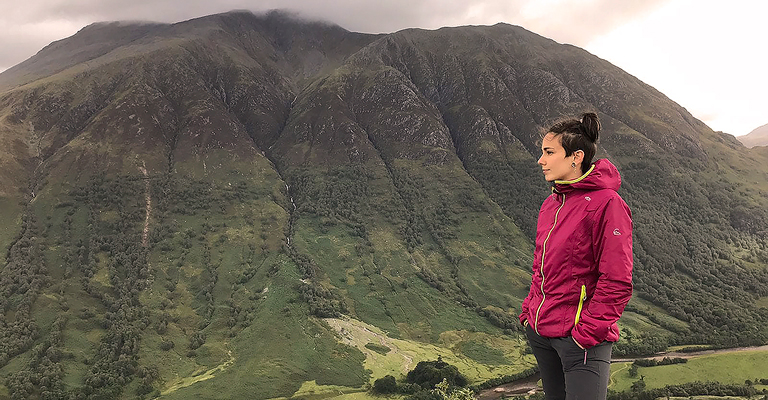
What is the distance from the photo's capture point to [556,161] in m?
6.09

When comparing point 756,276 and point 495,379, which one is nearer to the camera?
point 495,379

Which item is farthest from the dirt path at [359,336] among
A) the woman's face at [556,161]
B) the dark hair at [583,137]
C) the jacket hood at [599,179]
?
the jacket hood at [599,179]

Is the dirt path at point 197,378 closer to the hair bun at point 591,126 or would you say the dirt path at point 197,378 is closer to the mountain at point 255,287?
the mountain at point 255,287

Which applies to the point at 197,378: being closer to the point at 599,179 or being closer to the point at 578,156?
the point at 578,156

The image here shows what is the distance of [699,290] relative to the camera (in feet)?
553

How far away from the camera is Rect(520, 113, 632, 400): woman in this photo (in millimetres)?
5191

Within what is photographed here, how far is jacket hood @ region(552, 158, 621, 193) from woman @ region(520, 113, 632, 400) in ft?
0.04

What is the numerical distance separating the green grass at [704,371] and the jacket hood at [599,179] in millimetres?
113447

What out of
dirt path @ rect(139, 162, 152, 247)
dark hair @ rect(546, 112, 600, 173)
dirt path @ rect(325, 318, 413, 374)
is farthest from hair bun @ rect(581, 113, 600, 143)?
dirt path @ rect(139, 162, 152, 247)

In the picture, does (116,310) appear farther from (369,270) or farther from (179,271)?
(369,270)

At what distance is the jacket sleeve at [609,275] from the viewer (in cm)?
510

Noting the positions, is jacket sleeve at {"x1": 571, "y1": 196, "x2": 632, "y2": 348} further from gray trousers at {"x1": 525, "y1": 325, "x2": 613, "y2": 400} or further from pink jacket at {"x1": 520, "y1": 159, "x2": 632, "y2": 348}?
gray trousers at {"x1": 525, "y1": 325, "x2": 613, "y2": 400}

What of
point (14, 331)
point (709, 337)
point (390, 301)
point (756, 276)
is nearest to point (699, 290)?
point (756, 276)

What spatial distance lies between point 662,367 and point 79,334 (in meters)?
164
